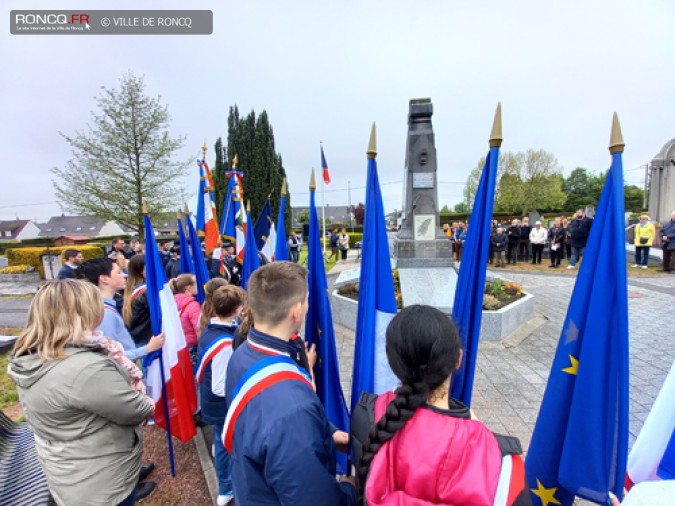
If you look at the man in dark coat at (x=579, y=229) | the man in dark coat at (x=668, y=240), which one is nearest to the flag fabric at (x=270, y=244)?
the man in dark coat at (x=579, y=229)

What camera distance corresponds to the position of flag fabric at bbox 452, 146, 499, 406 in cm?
182

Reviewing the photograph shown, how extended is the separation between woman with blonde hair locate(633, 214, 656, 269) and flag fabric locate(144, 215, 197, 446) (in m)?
13.4

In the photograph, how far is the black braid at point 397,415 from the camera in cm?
110

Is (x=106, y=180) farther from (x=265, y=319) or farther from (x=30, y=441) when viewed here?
(x=265, y=319)

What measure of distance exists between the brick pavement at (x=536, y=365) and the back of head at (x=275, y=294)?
2900 millimetres

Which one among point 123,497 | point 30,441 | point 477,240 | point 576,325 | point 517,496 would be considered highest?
point 477,240

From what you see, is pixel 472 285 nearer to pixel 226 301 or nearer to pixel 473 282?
pixel 473 282

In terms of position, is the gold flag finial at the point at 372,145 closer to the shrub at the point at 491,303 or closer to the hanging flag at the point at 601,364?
the hanging flag at the point at 601,364

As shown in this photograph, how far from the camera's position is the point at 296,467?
1.17m

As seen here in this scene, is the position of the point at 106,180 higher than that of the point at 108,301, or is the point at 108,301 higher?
the point at 106,180

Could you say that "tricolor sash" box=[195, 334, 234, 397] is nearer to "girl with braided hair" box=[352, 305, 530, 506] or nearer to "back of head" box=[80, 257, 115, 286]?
"back of head" box=[80, 257, 115, 286]

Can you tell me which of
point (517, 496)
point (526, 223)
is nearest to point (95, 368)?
point (517, 496)

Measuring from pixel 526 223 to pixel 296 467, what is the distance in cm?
1510

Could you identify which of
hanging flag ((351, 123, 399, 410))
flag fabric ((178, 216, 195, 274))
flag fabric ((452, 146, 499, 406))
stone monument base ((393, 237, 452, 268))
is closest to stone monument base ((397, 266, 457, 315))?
stone monument base ((393, 237, 452, 268))
